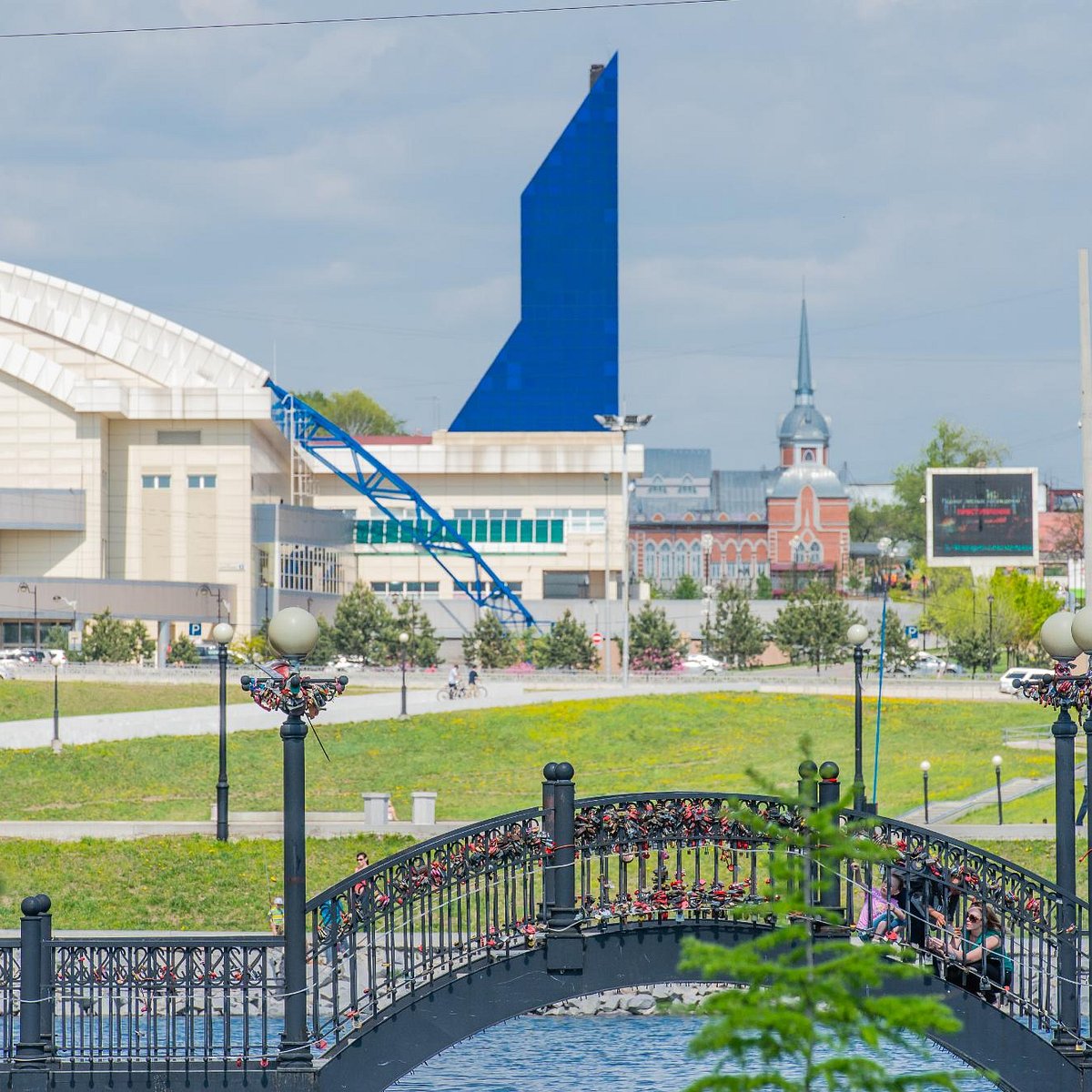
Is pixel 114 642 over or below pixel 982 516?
below

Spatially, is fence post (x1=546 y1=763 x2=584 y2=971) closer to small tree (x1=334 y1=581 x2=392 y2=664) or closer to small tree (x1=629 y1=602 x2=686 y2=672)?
small tree (x1=334 y1=581 x2=392 y2=664)

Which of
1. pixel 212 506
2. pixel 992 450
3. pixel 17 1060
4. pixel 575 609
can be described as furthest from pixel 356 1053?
pixel 992 450

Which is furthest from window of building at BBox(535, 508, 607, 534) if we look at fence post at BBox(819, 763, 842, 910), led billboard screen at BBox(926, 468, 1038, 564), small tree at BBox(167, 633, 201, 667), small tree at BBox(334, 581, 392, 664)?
fence post at BBox(819, 763, 842, 910)

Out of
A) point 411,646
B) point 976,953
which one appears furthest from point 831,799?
point 411,646

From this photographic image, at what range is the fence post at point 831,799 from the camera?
13250 mm

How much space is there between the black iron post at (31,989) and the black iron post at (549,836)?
3656mm

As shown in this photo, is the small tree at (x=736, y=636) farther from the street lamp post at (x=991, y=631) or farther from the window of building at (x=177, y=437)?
the window of building at (x=177, y=437)

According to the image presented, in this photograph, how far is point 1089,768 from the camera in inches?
632

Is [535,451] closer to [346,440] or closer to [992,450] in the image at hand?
[346,440]

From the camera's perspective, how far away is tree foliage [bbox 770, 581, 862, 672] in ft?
232

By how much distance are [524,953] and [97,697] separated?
1539 inches

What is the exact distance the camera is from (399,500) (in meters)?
95.9

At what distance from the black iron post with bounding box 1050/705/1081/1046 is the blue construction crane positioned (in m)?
73.9

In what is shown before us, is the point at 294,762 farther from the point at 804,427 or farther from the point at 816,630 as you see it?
the point at 804,427
